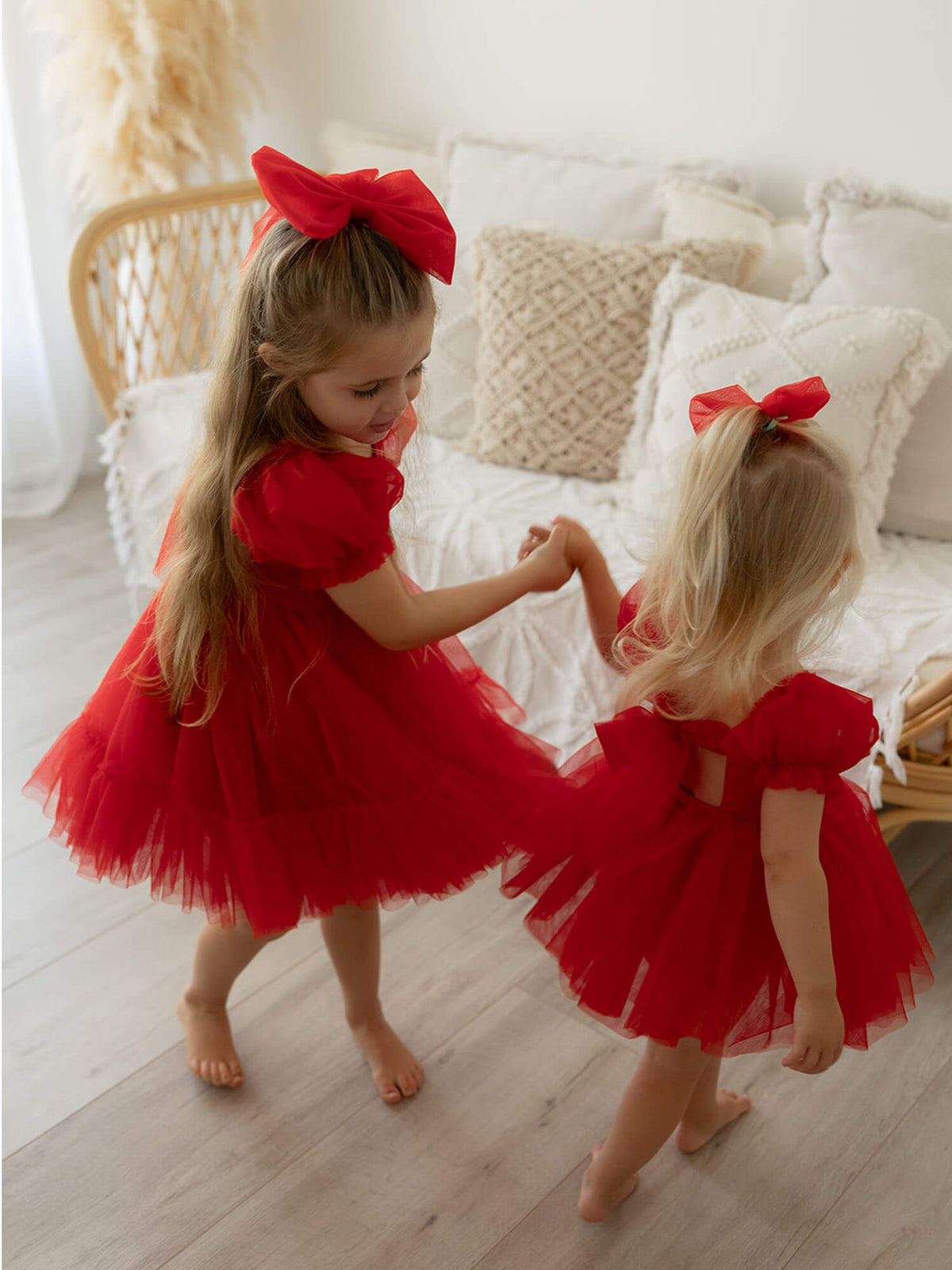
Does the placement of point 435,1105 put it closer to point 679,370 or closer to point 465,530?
point 465,530

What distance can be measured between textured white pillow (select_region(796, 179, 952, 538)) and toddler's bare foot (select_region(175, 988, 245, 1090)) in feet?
3.99

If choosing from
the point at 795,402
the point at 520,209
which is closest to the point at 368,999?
the point at 795,402

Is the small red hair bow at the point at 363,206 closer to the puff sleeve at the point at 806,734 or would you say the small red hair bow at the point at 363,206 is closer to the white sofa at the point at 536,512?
the white sofa at the point at 536,512

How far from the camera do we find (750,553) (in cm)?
93

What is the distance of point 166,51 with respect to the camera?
7.64ft

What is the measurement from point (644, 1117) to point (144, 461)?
1.44m

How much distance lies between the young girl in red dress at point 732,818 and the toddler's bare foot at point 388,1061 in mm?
290

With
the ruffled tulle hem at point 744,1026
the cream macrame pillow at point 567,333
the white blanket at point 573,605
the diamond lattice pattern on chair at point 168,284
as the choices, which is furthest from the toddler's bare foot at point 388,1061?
the diamond lattice pattern on chair at point 168,284

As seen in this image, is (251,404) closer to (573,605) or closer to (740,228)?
(573,605)

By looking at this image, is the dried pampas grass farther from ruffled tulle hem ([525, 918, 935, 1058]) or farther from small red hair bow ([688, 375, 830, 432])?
ruffled tulle hem ([525, 918, 935, 1058])

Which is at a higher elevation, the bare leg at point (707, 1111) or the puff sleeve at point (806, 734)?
the puff sleeve at point (806, 734)

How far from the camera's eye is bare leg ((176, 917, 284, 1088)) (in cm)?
131

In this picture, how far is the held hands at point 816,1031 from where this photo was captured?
0.96 meters

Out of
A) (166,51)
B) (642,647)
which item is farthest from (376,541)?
(166,51)
